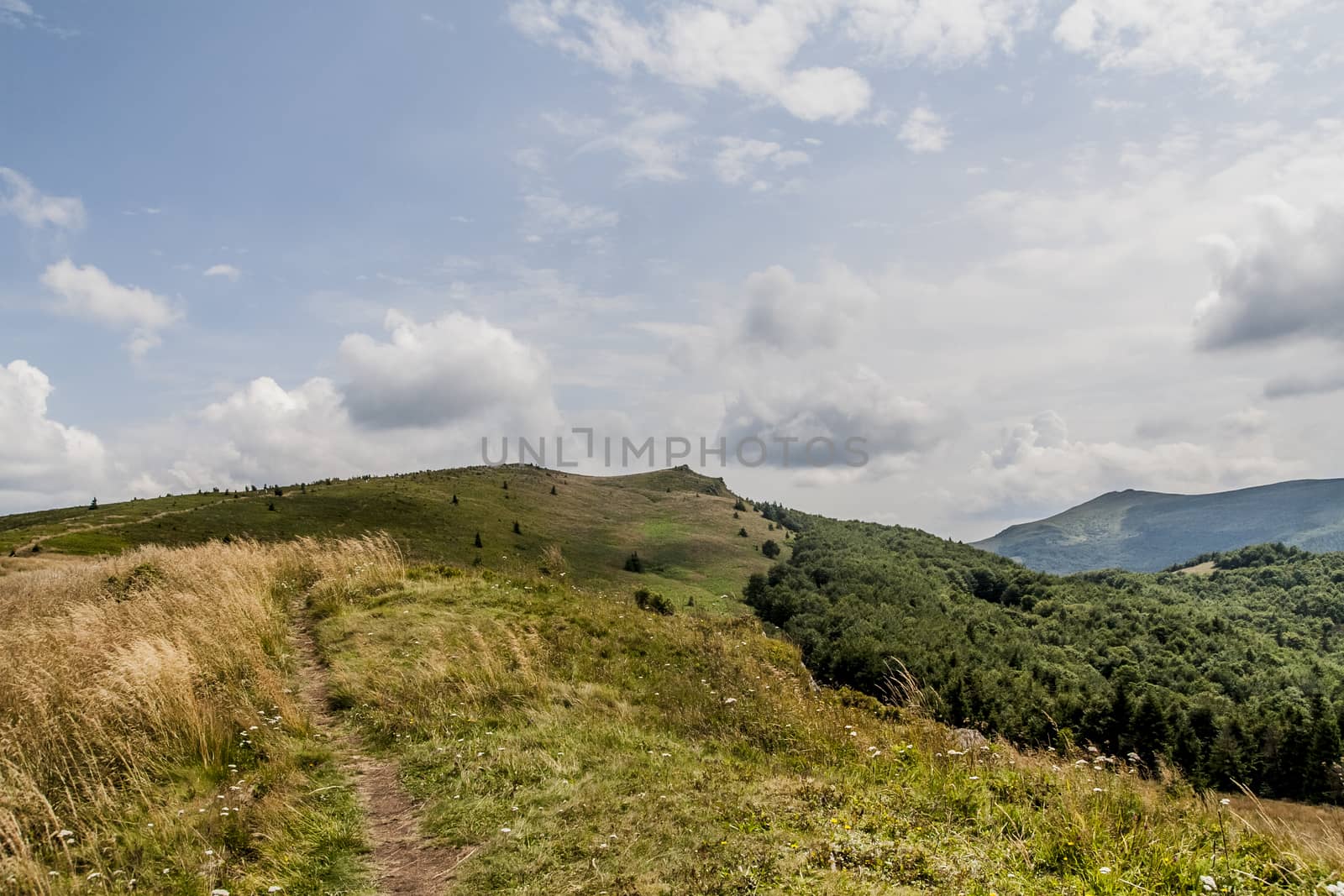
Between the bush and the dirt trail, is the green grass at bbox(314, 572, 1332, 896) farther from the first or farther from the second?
the bush

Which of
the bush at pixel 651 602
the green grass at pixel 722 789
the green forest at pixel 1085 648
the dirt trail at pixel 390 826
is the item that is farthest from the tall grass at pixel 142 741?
the bush at pixel 651 602

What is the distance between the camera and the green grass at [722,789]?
207 inches

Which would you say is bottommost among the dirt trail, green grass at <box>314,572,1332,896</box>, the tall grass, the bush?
the bush

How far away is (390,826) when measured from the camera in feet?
22.2

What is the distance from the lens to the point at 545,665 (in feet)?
38.5

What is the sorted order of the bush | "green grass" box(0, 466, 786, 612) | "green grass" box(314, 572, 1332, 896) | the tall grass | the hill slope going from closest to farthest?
"green grass" box(314, 572, 1332, 896) < the hill slope < the tall grass < the bush < "green grass" box(0, 466, 786, 612)

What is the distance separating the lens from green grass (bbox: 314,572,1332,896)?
5250mm

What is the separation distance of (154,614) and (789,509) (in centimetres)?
17006

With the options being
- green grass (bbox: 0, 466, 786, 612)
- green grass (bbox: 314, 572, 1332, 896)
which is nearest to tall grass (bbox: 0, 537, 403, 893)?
green grass (bbox: 314, 572, 1332, 896)

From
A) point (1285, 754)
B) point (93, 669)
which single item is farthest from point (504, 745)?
point (1285, 754)

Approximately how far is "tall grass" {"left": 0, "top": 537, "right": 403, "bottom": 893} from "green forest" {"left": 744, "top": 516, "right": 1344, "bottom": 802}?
9885 mm

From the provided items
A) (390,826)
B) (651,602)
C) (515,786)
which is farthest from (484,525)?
(390,826)

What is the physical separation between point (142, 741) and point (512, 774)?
4.16 meters

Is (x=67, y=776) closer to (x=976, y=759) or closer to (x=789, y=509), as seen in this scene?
(x=976, y=759)
